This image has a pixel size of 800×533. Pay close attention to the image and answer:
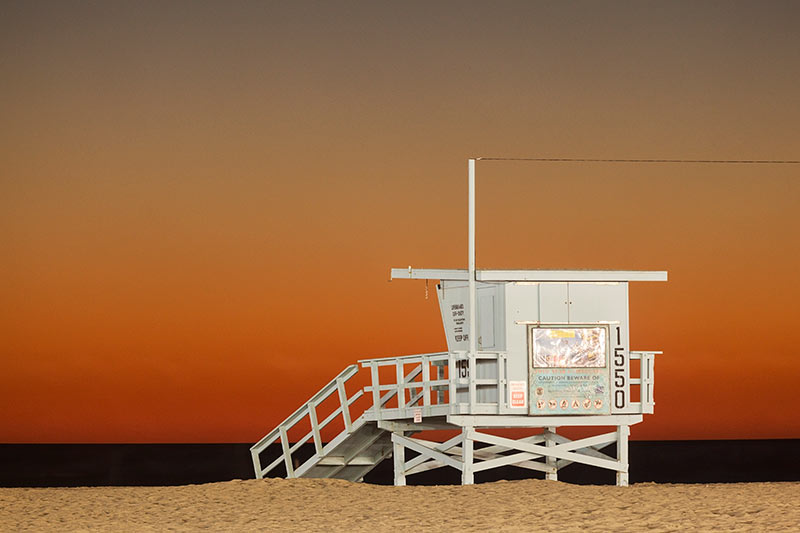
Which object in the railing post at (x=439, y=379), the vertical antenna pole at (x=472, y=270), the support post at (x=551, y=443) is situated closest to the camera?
the vertical antenna pole at (x=472, y=270)

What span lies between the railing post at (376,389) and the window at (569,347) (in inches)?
134

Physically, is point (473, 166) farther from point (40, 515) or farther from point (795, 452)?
point (795, 452)

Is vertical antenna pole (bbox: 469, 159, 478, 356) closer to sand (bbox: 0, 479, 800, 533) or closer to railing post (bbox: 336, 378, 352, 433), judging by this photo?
sand (bbox: 0, 479, 800, 533)

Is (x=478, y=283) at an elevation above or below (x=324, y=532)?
above

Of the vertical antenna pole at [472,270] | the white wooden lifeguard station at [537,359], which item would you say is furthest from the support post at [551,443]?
the vertical antenna pole at [472,270]

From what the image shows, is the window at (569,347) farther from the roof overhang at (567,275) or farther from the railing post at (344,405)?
the railing post at (344,405)

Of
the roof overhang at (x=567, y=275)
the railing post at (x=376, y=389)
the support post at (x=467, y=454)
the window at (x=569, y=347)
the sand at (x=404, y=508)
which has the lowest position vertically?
the sand at (x=404, y=508)

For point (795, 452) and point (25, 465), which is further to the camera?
point (795, 452)

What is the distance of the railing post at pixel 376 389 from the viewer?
24.5m

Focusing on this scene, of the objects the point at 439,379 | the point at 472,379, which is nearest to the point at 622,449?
the point at 472,379

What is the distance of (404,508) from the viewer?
64.0 feet

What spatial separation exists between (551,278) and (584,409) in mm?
2443

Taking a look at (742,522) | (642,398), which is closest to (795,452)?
(642,398)

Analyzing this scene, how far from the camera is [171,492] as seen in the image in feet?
73.6
